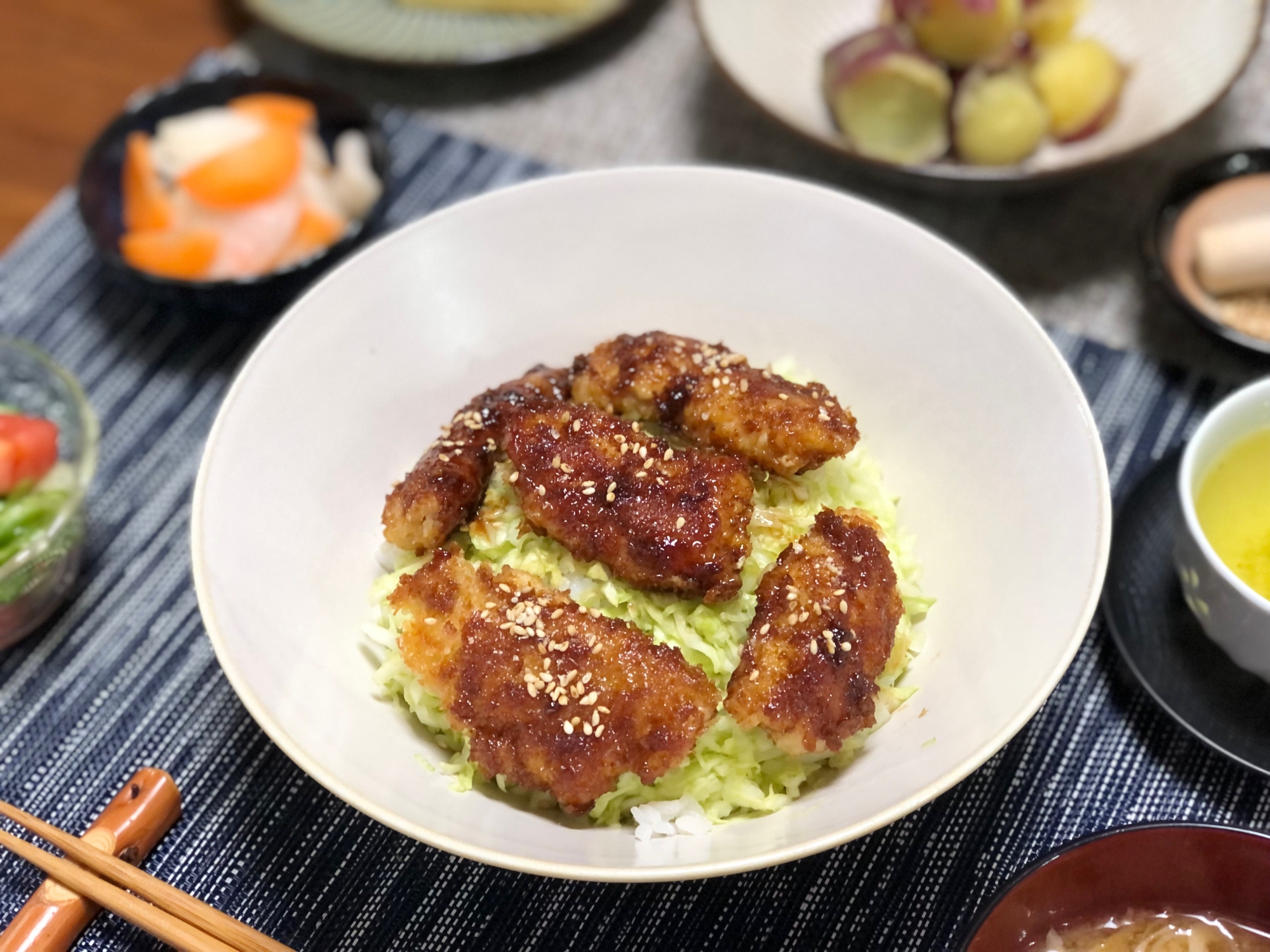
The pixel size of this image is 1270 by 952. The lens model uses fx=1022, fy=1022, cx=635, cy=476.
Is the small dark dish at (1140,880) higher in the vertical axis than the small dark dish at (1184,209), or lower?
lower

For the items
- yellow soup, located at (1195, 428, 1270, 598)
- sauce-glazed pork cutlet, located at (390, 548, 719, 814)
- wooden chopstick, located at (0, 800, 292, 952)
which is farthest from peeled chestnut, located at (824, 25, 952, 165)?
wooden chopstick, located at (0, 800, 292, 952)

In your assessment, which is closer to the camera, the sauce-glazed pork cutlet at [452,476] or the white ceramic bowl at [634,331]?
the white ceramic bowl at [634,331]

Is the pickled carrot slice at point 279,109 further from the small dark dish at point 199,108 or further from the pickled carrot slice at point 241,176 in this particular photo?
the pickled carrot slice at point 241,176

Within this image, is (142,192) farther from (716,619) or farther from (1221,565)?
(1221,565)

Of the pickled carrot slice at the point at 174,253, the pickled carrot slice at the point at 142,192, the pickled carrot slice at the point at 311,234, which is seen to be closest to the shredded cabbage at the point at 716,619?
the pickled carrot slice at the point at 311,234

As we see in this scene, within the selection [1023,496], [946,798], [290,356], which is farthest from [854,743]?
[290,356]

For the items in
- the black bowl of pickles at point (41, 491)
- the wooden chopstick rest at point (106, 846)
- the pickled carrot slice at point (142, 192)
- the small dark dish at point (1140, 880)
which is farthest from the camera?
the pickled carrot slice at point (142, 192)

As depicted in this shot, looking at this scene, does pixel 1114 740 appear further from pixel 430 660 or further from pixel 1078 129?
pixel 1078 129

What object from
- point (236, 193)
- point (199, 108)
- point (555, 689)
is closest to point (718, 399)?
point (555, 689)
